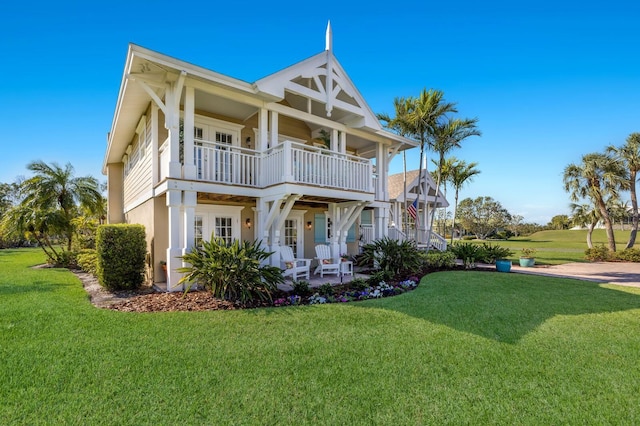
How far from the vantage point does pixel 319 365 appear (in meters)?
3.73

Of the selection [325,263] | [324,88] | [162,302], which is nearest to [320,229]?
[325,263]

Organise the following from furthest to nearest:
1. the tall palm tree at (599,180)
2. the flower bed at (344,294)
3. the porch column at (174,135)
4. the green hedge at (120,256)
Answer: the tall palm tree at (599,180)
the green hedge at (120,256)
the porch column at (174,135)
the flower bed at (344,294)

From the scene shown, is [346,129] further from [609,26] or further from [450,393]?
[609,26]

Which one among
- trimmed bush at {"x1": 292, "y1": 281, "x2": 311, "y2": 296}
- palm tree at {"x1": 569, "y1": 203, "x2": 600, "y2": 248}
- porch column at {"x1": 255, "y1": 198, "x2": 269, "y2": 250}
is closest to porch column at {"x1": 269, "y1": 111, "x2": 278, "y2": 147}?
porch column at {"x1": 255, "y1": 198, "x2": 269, "y2": 250}

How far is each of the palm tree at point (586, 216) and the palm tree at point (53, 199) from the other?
29.0 metres

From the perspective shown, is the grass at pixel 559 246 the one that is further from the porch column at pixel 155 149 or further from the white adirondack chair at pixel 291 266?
the porch column at pixel 155 149

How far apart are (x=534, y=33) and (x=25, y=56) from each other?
19.1m

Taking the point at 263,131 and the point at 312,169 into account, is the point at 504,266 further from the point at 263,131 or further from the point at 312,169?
the point at 263,131

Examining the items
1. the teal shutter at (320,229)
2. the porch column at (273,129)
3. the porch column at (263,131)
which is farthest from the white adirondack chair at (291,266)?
the porch column at (273,129)

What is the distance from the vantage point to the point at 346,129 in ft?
36.8

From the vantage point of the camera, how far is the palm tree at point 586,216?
19703 millimetres

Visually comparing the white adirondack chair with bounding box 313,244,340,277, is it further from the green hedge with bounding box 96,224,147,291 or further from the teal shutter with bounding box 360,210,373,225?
the teal shutter with bounding box 360,210,373,225

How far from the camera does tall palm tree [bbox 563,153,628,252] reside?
59.4ft

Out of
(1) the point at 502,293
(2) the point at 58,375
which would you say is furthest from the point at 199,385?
(1) the point at 502,293
